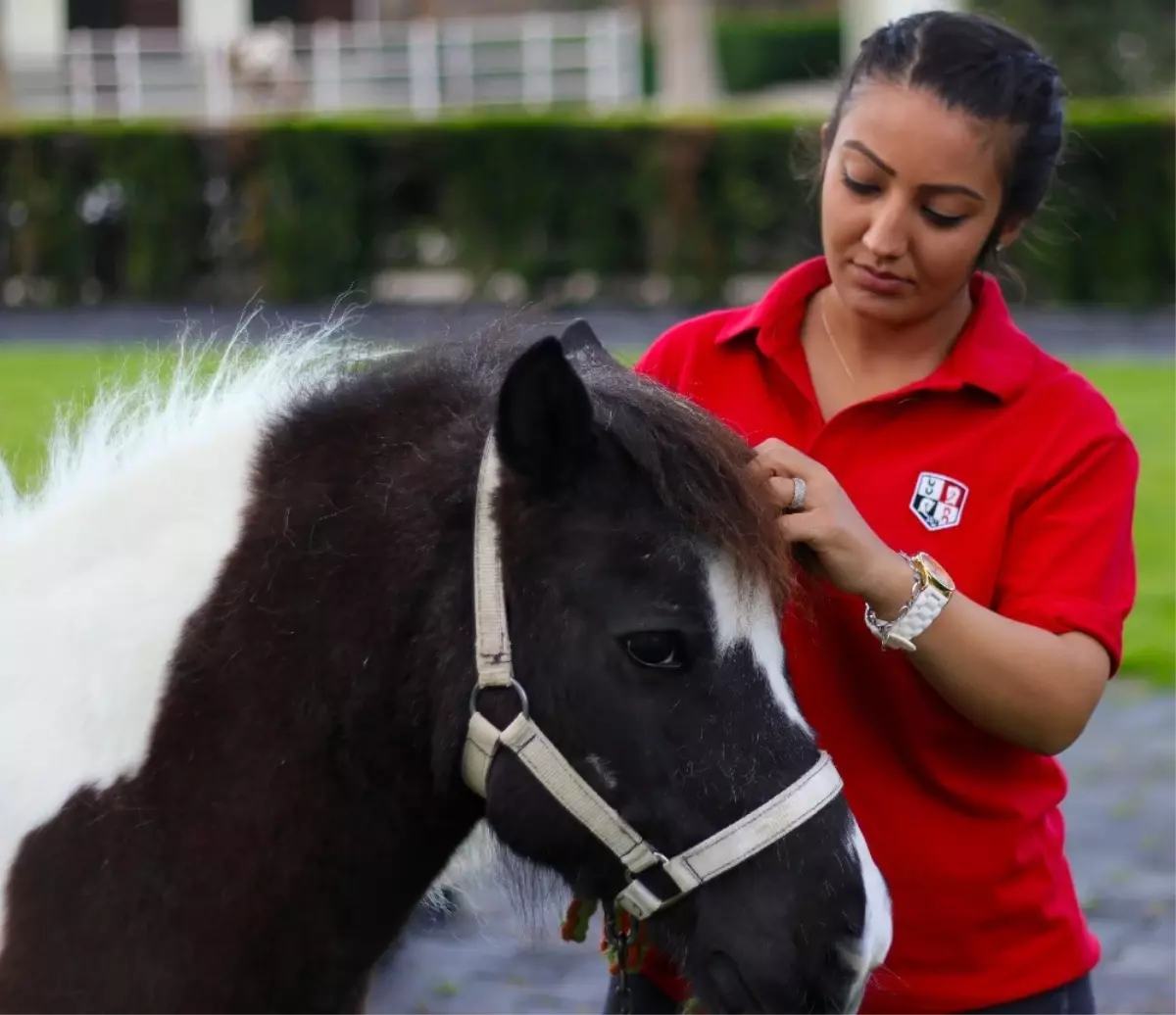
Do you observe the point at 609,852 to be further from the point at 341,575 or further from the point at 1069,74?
the point at 1069,74

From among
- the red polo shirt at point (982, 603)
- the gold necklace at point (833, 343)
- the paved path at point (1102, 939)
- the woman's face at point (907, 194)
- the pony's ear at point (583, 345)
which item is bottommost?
the paved path at point (1102, 939)

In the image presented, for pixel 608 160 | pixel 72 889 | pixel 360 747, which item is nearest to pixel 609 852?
pixel 360 747

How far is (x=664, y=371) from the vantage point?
8.74 feet

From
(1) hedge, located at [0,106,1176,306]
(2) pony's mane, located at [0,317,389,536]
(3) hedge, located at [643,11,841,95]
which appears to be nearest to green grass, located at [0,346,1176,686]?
(1) hedge, located at [0,106,1176,306]

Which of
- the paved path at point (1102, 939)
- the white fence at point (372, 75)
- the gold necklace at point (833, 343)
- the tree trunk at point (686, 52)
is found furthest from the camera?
the white fence at point (372, 75)

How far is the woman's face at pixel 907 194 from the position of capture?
2367mm

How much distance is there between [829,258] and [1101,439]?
0.46 metres

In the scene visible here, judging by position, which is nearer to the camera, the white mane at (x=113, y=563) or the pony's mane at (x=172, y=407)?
the white mane at (x=113, y=563)

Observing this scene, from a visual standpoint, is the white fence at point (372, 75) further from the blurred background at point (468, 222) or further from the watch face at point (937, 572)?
the watch face at point (937, 572)

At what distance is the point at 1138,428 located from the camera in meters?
10.8

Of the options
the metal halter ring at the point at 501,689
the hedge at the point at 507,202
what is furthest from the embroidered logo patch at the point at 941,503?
the hedge at the point at 507,202

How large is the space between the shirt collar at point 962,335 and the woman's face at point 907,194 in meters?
0.10

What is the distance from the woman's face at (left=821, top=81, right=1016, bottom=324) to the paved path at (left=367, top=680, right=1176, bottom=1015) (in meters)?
1.75

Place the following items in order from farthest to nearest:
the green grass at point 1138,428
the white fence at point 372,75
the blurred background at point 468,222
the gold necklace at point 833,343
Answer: the white fence at point 372,75 < the blurred background at point 468,222 < the green grass at point 1138,428 < the gold necklace at point 833,343
